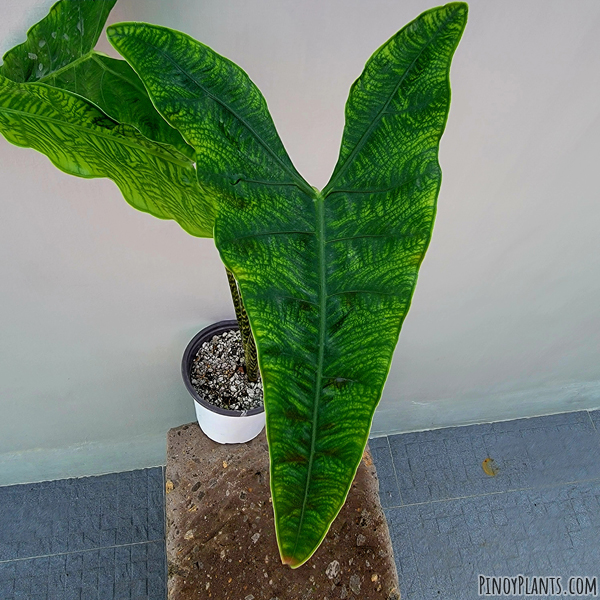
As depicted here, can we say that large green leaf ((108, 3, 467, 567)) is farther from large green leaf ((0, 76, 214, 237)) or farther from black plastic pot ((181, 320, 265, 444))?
black plastic pot ((181, 320, 265, 444))

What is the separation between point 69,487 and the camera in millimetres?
1538

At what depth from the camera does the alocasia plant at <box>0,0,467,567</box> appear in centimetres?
41

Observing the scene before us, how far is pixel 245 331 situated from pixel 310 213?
1.47ft

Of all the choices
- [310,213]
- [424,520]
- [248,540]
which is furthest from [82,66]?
[424,520]

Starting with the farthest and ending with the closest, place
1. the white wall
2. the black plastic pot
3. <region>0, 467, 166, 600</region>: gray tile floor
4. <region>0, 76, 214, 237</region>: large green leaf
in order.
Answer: <region>0, 467, 166, 600</region>: gray tile floor < the black plastic pot < the white wall < <region>0, 76, 214, 237</region>: large green leaf

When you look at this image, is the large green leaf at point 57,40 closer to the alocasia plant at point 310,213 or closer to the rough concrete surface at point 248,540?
the alocasia plant at point 310,213

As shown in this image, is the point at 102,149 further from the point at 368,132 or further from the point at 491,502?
the point at 491,502

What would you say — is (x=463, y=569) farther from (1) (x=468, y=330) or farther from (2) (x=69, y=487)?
(2) (x=69, y=487)

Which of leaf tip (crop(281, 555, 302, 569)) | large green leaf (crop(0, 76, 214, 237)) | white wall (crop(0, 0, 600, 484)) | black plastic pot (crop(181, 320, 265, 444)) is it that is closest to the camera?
leaf tip (crop(281, 555, 302, 569))

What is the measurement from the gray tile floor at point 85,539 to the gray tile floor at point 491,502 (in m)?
0.63

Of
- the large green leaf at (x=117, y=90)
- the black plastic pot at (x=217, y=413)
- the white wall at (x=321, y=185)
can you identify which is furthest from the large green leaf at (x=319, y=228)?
the black plastic pot at (x=217, y=413)

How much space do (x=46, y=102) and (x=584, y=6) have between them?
2.17ft

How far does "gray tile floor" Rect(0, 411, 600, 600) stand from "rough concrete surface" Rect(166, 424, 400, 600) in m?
0.45

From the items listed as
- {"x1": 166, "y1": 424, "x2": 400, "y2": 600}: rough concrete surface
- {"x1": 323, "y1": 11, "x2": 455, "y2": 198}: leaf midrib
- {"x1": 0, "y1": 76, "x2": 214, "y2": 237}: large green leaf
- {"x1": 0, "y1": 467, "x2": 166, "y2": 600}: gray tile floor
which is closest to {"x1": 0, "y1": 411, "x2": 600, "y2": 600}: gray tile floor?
{"x1": 0, "y1": 467, "x2": 166, "y2": 600}: gray tile floor
